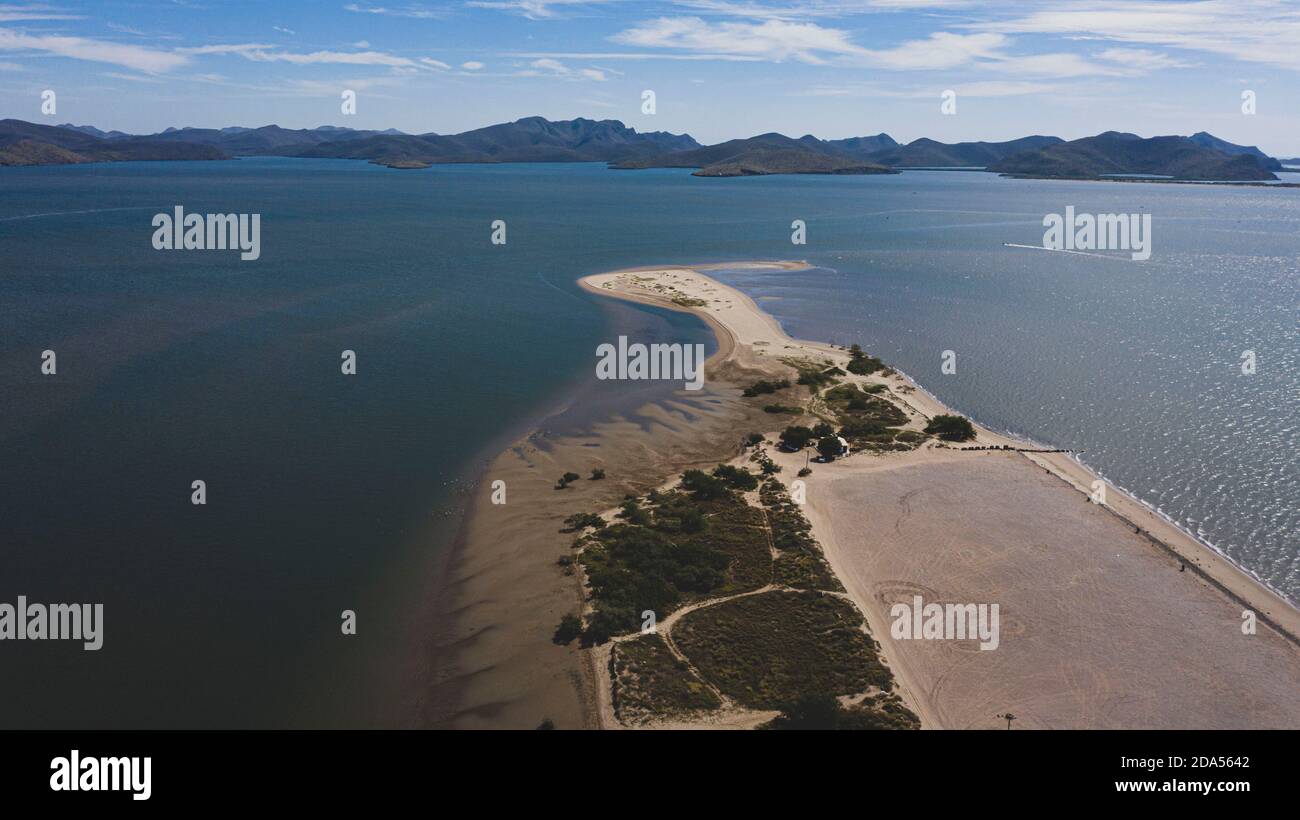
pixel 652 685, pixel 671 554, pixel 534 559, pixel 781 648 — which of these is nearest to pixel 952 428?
pixel 671 554

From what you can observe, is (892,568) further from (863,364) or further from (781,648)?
(863,364)

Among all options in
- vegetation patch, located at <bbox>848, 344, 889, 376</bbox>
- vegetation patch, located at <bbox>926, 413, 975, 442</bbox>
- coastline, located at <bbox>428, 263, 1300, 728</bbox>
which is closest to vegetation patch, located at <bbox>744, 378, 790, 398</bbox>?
coastline, located at <bbox>428, 263, 1300, 728</bbox>

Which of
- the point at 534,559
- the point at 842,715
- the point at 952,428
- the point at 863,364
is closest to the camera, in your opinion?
the point at 842,715

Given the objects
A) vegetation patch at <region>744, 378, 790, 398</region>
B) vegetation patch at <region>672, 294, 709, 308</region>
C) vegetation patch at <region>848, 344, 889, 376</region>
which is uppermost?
vegetation patch at <region>672, 294, 709, 308</region>

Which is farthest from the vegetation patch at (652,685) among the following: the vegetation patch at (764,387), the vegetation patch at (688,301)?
the vegetation patch at (688,301)

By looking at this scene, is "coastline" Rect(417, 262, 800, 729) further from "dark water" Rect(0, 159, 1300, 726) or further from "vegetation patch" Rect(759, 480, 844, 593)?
"vegetation patch" Rect(759, 480, 844, 593)

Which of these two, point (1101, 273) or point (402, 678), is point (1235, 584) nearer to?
point (402, 678)
